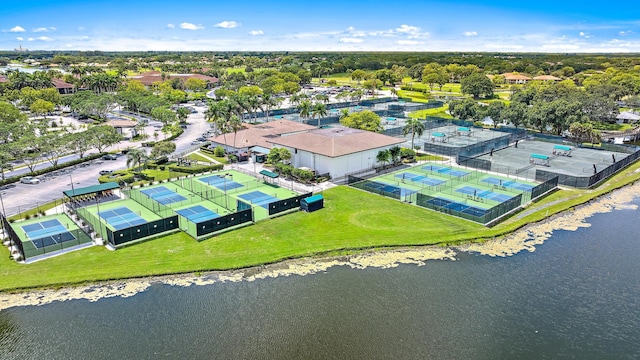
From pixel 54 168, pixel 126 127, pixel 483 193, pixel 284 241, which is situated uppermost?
pixel 126 127

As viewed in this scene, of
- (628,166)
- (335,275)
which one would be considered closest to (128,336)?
(335,275)

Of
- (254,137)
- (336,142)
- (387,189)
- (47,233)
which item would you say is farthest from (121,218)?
(254,137)

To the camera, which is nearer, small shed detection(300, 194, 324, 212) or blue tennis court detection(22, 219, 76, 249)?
blue tennis court detection(22, 219, 76, 249)

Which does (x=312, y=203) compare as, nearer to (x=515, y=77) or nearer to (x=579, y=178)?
(x=579, y=178)

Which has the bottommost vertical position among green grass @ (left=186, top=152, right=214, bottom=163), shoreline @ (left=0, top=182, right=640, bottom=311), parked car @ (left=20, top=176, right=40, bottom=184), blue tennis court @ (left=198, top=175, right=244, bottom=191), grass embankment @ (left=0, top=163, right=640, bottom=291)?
shoreline @ (left=0, top=182, right=640, bottom=311)

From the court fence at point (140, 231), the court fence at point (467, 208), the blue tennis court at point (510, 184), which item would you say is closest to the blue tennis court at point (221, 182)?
the court fence at point (140, 231)

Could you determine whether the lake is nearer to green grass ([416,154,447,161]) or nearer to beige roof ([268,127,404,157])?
beige roof ([268,127,404,157])

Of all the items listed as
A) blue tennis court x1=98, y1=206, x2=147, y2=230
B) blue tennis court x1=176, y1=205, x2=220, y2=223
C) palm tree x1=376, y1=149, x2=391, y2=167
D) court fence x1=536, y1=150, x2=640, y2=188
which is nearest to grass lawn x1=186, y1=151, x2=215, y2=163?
blue tennis court x1=176, y1=205, x2=220, y2=223
